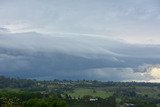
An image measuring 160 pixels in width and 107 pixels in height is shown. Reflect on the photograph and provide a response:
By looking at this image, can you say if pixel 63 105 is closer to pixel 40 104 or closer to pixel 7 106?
pixel 40 104

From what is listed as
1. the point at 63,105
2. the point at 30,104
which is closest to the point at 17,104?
the point at 30,104

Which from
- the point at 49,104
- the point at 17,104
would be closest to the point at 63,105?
the point at 49,104

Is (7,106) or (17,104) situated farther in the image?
(17,104)

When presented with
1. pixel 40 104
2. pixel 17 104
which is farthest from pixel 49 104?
pixel 17 104

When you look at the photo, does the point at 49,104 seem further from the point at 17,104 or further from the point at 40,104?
the point at 17,104

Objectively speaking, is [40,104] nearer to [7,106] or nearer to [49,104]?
[49,104]
